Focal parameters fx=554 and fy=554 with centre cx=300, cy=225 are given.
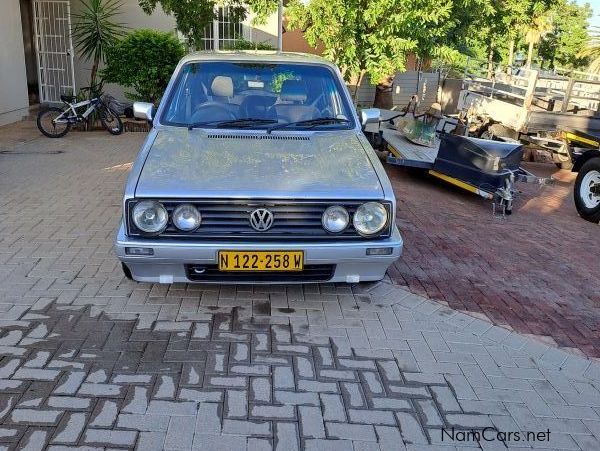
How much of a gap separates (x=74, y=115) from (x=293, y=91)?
25.1ft

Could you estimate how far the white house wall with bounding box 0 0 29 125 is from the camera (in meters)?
11.4

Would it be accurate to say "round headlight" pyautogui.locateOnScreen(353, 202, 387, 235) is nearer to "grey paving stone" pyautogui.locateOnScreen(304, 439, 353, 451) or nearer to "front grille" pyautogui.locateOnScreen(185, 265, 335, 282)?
"front grille" pyautogui.locateOnScreen(185, 265, 335, 282)

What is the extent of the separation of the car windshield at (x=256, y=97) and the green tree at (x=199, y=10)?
523cm

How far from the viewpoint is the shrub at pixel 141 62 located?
37.9 ft

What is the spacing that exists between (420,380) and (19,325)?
2691mm

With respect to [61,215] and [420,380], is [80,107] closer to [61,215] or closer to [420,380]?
[61,215]

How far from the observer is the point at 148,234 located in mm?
3674

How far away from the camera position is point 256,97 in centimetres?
497

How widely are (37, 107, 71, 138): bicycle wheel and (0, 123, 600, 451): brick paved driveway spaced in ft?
21.8

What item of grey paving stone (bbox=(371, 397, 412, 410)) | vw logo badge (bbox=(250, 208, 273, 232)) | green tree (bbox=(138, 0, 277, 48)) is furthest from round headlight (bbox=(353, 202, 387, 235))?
green tree (bbox=(138, 0, 277, 48))

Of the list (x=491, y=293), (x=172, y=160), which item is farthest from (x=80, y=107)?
(x=491, y=293)

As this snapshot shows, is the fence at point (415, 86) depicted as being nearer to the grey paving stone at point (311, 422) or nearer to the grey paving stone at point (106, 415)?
the grey paving stone at point (311, 422)

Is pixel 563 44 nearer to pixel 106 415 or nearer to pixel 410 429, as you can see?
pixel 410 429

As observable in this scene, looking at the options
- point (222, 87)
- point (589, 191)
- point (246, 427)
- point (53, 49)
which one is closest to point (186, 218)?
point (246, 427)
